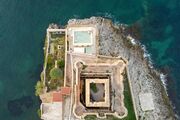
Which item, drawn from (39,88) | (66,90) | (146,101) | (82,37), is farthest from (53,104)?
(146,101)

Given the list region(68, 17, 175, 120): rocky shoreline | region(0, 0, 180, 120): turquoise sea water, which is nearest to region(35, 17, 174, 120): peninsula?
region(68, 17, 175, 120): rocky shoreline

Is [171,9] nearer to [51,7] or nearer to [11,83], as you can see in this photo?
[51,7]

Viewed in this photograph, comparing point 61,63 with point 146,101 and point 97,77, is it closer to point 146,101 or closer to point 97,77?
point 97,77

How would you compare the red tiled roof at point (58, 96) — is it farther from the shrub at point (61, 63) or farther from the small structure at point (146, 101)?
the small structure at point (146, 101)

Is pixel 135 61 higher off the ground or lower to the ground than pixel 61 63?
higher

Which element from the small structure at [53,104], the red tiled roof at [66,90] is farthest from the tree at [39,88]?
the red tiled roof at [66,90]

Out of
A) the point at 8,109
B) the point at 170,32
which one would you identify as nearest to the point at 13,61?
the point at 8,109
